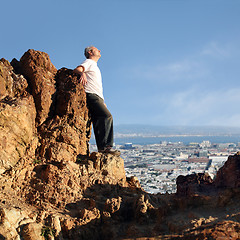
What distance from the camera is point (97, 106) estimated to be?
793cm

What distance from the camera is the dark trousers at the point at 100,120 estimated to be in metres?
7.93

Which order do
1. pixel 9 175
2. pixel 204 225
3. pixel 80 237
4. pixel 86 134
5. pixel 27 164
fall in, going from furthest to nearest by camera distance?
pixel 86 134, pixel 27 164, pixel 9 175, pixel 80 237, pixel 204 225

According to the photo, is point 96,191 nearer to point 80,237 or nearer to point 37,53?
point 80,237

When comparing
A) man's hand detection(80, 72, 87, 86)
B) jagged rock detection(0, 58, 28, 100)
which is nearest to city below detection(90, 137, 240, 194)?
man's hand detection(80, 72, 87, 86)

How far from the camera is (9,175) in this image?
5711 mm

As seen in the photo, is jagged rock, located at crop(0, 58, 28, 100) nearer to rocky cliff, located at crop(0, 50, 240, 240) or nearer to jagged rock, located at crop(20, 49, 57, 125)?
rocky cliff, located at crop(0, 50, 240, 240)

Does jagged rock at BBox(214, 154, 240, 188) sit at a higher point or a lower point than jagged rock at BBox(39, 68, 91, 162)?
lower

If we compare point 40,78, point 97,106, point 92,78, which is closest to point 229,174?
point 97,106

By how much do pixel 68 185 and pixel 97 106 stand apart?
253 centimetres

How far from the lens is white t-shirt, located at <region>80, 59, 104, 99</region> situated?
7973 mm

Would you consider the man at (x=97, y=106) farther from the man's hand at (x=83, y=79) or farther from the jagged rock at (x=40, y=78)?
the jagged rock at (x=40, y=78)

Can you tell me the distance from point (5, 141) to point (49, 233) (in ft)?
6.89

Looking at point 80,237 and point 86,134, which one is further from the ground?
point 86,134

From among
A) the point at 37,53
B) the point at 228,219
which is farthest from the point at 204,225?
the point at 37,53
